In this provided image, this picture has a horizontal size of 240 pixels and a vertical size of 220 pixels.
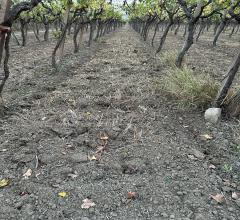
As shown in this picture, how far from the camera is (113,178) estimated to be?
377cm

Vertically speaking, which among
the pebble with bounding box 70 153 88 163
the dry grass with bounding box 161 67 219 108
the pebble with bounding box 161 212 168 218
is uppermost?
the dry grass with bounding box 161 67 219 108

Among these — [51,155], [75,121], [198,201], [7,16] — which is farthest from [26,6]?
[198,201]

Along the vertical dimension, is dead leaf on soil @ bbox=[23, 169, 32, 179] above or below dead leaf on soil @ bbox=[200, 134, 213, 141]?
below

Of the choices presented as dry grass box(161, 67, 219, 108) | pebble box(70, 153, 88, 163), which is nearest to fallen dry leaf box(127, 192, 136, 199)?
pebble box(70, 153, 88, 163)

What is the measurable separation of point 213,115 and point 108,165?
2746 millimetres

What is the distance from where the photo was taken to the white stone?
561 centimetres

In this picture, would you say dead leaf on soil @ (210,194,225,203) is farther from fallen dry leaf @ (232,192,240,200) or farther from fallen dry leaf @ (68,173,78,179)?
fallen dry leaf @ (68,173,78,179)

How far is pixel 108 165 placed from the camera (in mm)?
4012

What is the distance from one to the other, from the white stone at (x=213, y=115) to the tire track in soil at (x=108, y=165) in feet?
2.20

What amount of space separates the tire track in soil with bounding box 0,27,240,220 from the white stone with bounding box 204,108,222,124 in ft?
2.20

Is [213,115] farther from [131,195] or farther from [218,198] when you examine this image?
[131,195]

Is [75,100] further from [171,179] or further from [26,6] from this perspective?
[171,179]

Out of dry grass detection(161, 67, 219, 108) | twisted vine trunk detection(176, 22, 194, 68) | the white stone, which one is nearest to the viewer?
the white stone

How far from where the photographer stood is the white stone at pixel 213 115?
561cm
